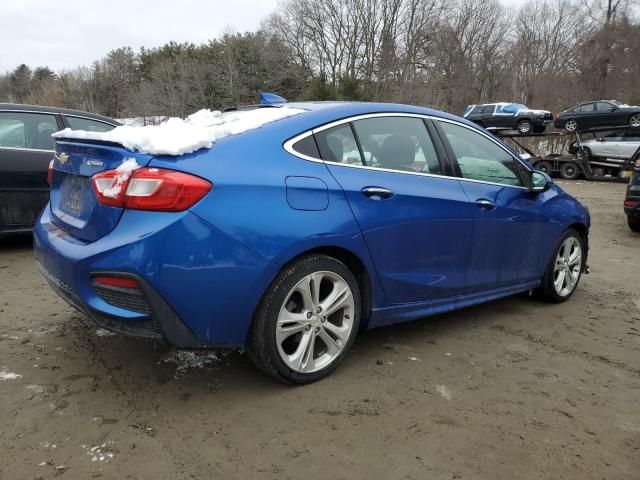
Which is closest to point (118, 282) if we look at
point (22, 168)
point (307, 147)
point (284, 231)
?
point (284, 231)

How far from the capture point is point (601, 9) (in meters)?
44.7

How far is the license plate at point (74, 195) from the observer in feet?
9.14

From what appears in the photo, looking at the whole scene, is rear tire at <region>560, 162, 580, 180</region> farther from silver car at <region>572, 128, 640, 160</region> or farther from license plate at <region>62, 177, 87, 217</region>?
license plate at <region>62, 177, 87, 217</region>

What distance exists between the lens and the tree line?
39062 millimetres

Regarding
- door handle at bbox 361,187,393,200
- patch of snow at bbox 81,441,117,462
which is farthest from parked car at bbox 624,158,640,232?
patch of snow at bbox 81,441,117,462

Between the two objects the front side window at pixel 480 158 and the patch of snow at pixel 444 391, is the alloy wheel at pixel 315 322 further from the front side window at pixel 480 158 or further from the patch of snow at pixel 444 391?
the front side window at pixel 480 158

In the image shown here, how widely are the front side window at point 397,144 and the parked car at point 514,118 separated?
20387mm

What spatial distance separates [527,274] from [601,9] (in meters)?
49.8

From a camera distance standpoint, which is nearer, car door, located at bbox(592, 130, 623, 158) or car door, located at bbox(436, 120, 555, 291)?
car door, located at bbox(436, 120, 555, 291)

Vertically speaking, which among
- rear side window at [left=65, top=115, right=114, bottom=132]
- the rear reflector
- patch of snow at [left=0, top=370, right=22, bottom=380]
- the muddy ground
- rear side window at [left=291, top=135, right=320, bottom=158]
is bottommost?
patch of snow at [left=0, top=370, right=22, bottom=380]

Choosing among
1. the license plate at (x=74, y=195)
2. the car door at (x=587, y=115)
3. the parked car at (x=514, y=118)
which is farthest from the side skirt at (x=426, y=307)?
the car door at (x=587, y=115)

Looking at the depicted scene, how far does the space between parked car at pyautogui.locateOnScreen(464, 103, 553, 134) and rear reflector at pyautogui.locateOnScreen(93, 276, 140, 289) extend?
22092 mm

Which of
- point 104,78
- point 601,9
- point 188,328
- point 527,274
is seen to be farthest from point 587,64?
point 188,328

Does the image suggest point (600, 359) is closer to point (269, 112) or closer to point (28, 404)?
point (269, 112)
